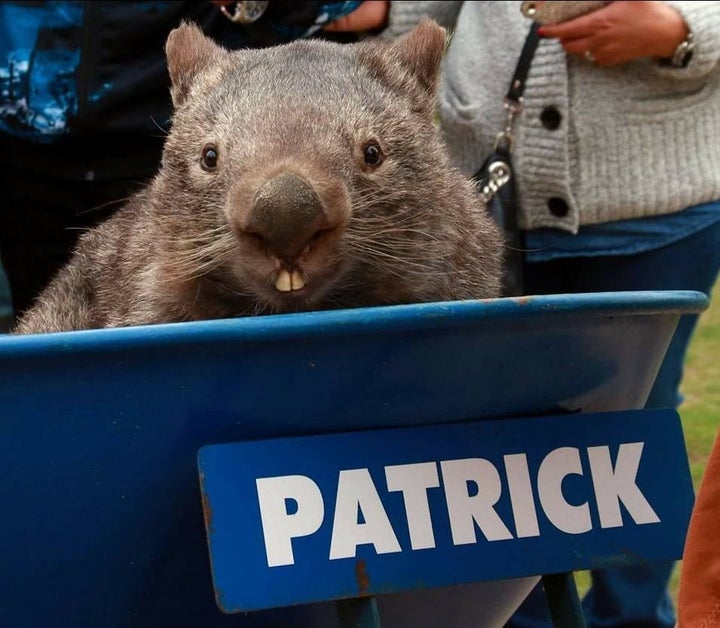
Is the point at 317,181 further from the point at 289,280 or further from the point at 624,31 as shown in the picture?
the point at 624,31

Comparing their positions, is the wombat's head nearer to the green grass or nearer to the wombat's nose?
the wombat's nose

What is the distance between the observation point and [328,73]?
2.12 metres

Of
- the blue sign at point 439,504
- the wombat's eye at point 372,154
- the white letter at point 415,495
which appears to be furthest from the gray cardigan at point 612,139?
the white letter at point 415,495

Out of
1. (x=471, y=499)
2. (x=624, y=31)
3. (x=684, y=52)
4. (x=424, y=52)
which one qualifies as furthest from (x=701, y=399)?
(x=471, y=499)

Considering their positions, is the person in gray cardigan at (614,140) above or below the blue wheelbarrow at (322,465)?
above

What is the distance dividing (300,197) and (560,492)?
49cm

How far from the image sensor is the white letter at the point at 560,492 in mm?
1582

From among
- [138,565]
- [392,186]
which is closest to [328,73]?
[392,186]

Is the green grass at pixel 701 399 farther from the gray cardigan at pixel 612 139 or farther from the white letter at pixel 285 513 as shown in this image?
the white letter at pixel 285 513

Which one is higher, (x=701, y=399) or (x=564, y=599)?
(x=701, y=399)

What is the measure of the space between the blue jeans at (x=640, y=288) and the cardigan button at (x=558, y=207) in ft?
0.52

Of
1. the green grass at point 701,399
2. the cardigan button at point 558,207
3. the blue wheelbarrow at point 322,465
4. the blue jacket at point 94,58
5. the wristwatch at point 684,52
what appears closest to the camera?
the blue wheelbarrow at point 322,465

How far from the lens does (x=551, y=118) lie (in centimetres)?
297

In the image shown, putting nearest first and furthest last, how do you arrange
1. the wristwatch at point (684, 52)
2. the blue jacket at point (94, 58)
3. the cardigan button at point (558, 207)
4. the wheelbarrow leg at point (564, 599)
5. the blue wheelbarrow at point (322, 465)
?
the blue wheelbarrow at point (322, 465), the wheelbarrow leg at point (564, 599), the blue jacket at point (94, 58), the wristwatch at point (684, 52), the cardigan button at point (558, 207)
